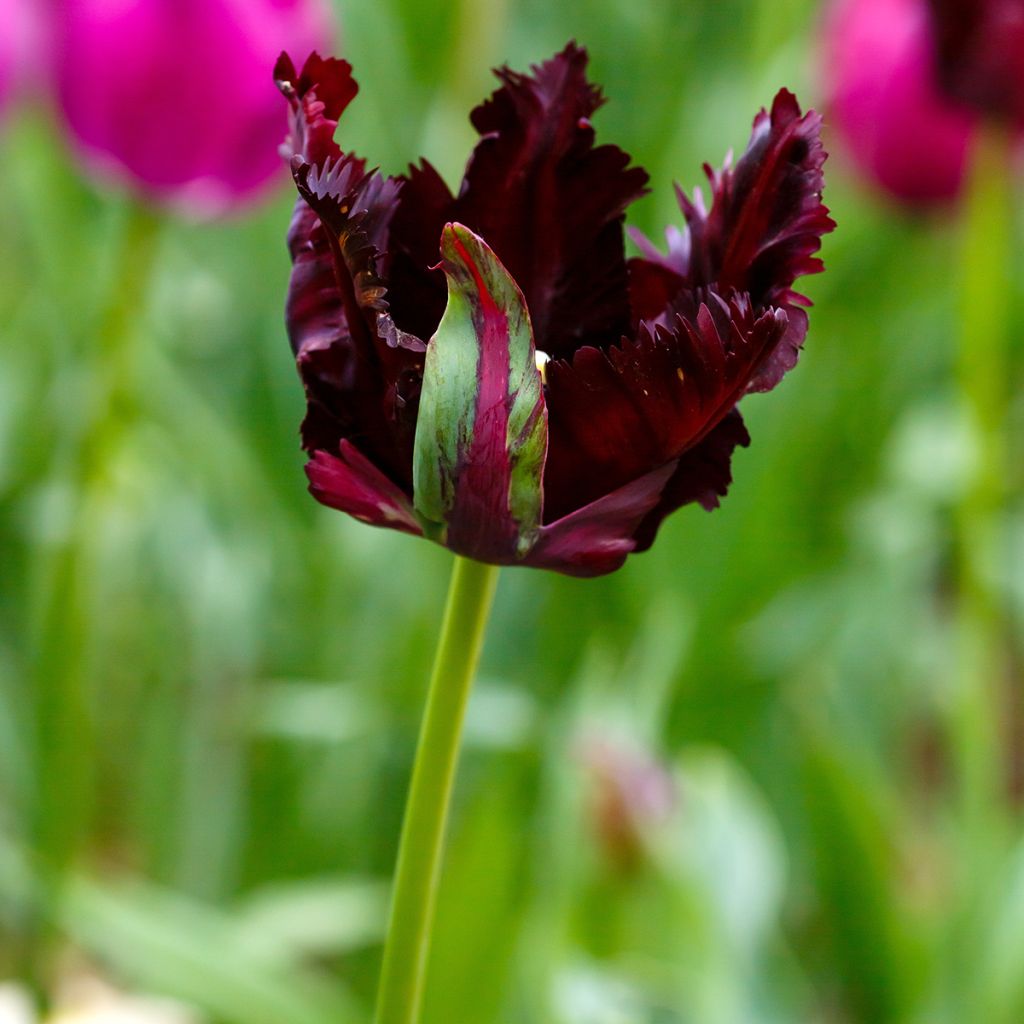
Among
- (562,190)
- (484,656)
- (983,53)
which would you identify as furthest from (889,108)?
(562,190)

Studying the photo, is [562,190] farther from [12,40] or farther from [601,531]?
[12,40]

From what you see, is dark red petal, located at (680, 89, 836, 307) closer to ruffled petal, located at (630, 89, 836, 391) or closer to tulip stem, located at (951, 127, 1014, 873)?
ruffled petal, located at (630, 89, 836, 391)

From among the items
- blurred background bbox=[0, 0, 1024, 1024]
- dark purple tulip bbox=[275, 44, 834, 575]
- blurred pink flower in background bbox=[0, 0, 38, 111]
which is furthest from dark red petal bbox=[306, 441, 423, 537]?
blurred pink flower in background bbox=[0, 0, 38, 111]

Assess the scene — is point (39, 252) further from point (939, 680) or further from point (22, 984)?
point (939, 680)

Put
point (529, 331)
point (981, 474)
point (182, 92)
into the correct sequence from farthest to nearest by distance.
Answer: point (981, 474), point (182, 92), point (529, 331)

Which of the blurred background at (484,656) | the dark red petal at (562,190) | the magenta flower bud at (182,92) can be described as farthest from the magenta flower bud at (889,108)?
the dark red petal at (562,190)

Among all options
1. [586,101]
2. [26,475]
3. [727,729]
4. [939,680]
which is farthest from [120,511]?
[586,101]
